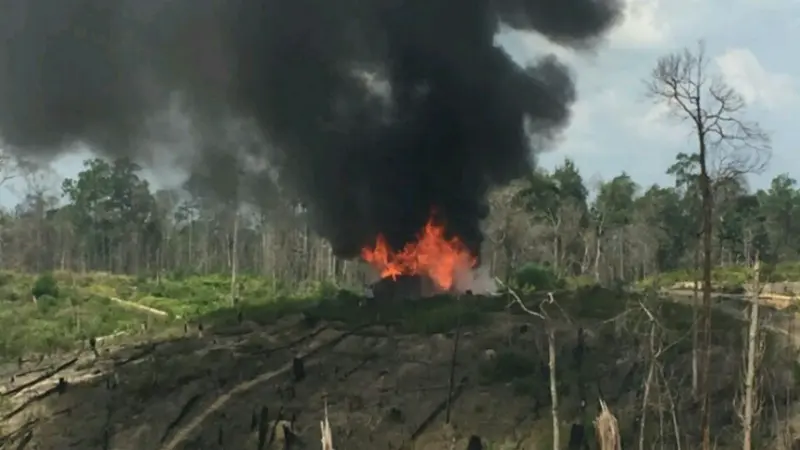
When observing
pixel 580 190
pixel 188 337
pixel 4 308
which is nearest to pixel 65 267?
pixel 4 308

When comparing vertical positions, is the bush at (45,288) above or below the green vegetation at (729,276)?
below

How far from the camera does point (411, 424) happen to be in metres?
28.8

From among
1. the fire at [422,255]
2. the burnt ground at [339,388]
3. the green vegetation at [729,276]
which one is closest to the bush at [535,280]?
the green vegetation at [729,276]

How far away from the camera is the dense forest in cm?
6781

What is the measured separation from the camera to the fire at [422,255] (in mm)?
42062

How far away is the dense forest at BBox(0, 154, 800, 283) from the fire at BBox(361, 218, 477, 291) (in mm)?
12943

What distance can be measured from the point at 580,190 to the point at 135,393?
170ft

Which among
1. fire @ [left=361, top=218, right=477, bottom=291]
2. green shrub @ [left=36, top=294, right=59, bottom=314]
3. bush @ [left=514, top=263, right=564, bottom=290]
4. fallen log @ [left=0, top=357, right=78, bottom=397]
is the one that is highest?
fire @ [left=361, top=218, right=477, bottom=291]

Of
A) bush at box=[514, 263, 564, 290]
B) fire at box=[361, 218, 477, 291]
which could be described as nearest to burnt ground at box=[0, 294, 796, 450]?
fire at box=[361, 218, 477, 291]

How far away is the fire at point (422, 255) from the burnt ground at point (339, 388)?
5383mm

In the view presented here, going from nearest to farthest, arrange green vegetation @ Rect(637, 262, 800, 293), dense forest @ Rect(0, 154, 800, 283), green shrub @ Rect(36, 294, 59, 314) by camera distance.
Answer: green vegetation @ Rect(637, 262, 800, 293), green shrub @ Rect(36, 294, 59, 314), dense forest @ Rect(0, 154, 800, 283)

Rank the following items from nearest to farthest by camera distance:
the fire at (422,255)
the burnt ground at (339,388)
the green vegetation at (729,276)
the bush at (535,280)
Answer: the burnt ground at (339,388), the fire at (422,255), the bush at (535,280), the green vegetation at (729,276)

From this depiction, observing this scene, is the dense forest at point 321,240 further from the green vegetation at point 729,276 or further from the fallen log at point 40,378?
the fallen log at point 40,378

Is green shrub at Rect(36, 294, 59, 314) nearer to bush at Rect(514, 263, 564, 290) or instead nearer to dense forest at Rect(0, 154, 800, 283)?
dense forest at Rect(0, 154, 800, 283)
